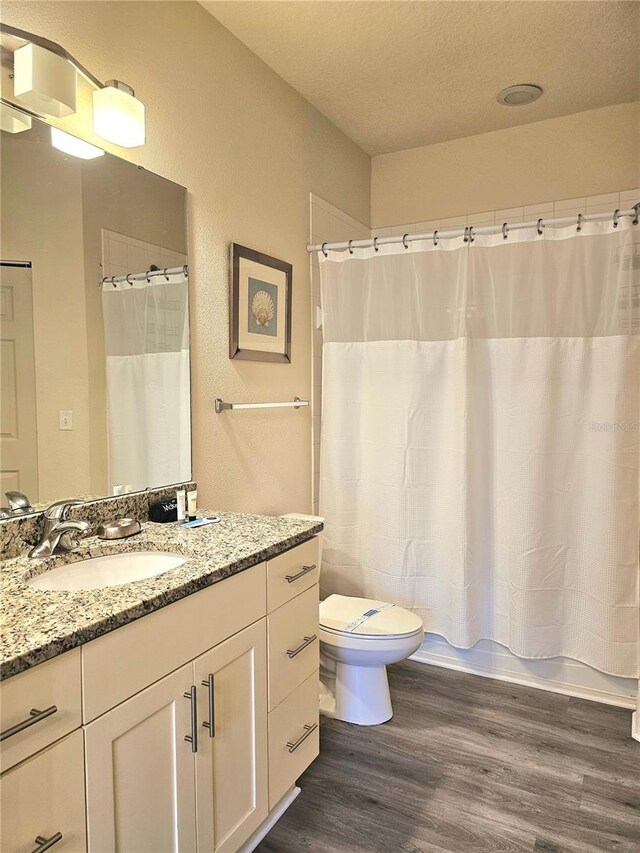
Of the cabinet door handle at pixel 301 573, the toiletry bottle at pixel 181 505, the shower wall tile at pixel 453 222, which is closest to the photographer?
the cabinet door handle at pixel 301 573

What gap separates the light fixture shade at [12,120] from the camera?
138 cm

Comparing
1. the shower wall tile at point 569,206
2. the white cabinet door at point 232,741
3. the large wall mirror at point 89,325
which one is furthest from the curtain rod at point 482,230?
the white cabinet door at point 232,741

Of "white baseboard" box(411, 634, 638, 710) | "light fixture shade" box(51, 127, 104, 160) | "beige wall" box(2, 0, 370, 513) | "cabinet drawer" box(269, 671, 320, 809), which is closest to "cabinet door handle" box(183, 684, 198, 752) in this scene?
"cabinet drawer" box(269, 671, 320, 809)

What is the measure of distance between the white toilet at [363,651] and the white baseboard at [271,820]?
17.9 inches

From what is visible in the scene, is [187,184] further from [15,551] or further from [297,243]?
[15,551]

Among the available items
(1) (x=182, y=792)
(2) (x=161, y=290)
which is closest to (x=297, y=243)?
(2) (x=161, y=290)

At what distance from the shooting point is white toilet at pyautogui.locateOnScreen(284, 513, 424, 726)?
2.12m

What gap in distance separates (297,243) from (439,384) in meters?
0.92

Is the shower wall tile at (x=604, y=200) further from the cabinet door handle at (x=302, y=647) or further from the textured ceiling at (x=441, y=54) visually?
the cabinet door handle at (x=302, y=647)

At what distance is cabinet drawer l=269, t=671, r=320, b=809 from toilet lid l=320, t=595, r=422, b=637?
374mm

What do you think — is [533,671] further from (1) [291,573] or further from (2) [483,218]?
(2) [483,218]

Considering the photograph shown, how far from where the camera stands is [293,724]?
5.57 feet

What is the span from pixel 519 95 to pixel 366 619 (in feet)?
7.73

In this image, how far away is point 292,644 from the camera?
1.67 metres
